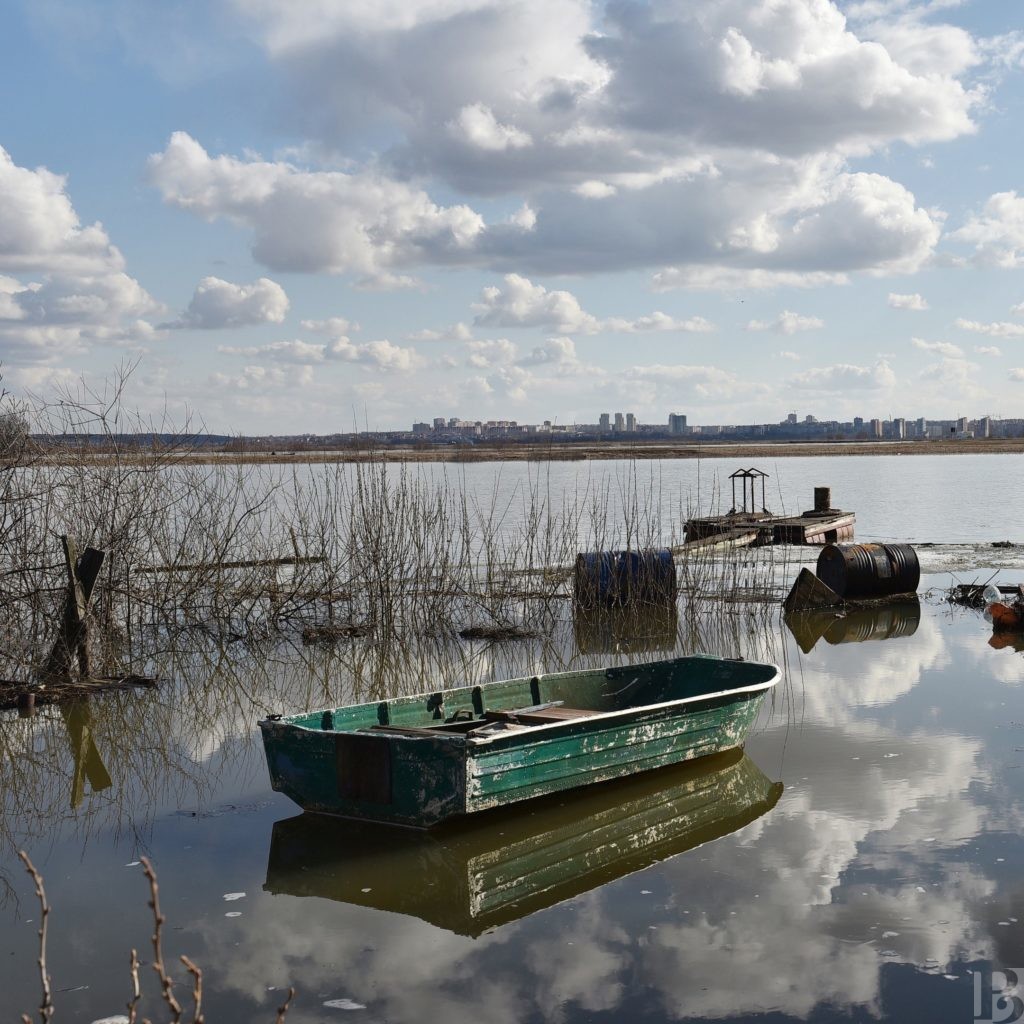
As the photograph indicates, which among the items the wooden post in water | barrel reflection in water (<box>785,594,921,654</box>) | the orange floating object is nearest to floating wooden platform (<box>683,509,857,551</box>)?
barrel reflection in water (<box>785,594,921,654</box>)

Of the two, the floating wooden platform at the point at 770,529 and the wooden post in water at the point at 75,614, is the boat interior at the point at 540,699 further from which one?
the floating wooden platform at the point at 770,529

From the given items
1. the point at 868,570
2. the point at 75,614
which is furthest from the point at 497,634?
the point at 868,570

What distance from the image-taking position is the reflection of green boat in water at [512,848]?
22.0 ft

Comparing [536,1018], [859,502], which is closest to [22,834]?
[536,1018]

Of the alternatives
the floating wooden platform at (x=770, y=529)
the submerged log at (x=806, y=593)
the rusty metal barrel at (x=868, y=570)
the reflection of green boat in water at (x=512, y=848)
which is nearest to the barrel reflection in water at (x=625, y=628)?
the submerged log at (x=806, y=593)

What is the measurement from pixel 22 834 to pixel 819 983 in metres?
5.41

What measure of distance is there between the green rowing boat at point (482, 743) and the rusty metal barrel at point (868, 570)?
8340 millimetres

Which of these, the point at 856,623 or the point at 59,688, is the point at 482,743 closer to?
the point at 59,688

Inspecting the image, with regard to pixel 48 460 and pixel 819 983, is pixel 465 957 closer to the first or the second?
pixel 819 983

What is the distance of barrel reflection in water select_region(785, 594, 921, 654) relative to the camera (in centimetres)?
1541

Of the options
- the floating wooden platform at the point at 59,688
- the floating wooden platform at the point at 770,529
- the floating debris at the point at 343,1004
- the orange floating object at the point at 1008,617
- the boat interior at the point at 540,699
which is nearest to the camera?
the floating debris at the point at 343,1004

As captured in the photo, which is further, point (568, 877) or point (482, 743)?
point (482, 743)

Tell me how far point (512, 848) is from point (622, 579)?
9531mm

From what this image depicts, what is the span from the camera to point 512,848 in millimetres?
7508
